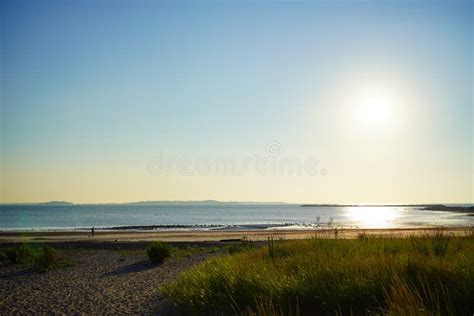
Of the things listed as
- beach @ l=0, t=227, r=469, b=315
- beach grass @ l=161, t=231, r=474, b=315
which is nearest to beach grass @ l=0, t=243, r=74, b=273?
beach @ l=0, t=227, r=469, b=315

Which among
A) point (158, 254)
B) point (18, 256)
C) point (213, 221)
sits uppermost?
point (158, 254)

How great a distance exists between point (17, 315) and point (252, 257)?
21.2 ft

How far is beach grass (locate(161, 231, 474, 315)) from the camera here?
7.13 metres

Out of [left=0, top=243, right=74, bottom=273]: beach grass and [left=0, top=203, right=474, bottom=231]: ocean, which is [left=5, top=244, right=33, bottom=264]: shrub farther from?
[left=0, top=203, right=474, bottom=231]: ocean

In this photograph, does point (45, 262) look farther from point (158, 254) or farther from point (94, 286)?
point (94, 286)

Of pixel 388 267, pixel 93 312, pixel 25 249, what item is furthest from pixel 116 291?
pixel 25 249

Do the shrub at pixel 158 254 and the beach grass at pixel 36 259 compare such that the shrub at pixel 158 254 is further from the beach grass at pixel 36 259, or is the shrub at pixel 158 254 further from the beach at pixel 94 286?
the beach grass at pixel 36 259

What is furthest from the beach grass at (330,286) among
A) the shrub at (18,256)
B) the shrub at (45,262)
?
the shrub at (18,256)

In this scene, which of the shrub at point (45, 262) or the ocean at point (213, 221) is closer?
the shrub at point (45, 262)

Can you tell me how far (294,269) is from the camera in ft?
32.9

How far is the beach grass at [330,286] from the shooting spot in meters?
7.13

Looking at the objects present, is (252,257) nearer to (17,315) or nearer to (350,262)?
(350,262)

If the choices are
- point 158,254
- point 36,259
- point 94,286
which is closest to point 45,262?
point 36,259

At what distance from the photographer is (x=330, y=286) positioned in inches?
317
